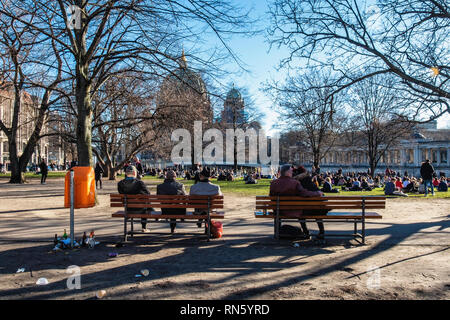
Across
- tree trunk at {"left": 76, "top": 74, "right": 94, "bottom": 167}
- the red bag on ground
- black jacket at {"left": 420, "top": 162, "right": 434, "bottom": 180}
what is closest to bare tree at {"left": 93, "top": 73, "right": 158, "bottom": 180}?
tree trunk at {"left": 76, "top": 74, "right": 94, "bottom": 167}

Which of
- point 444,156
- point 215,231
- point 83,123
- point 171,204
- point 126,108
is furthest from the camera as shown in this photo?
point 444,156

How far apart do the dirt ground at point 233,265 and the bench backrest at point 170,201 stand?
0.64 metres

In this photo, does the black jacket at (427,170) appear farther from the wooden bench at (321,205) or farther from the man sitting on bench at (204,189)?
the man sitting on bench at (204,189)

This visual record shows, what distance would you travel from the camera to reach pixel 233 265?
19.2 feet

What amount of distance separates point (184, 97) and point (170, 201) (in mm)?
7392

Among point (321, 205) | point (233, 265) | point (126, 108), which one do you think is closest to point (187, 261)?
point (233, 265)

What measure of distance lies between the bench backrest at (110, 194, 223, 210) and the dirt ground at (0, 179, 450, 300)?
25.3 inches

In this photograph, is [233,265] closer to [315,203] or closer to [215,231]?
[215,231]

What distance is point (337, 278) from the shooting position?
5.21m

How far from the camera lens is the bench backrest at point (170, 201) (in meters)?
7.54

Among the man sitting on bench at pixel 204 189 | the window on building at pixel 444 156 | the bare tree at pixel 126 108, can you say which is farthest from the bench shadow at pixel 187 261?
the window on building at pixel 444 156

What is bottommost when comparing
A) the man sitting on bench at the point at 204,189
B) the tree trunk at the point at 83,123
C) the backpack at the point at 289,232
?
the backpack at the point at 289,232

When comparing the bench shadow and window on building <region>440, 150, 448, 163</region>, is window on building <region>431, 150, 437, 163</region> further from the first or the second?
the bench shadow
